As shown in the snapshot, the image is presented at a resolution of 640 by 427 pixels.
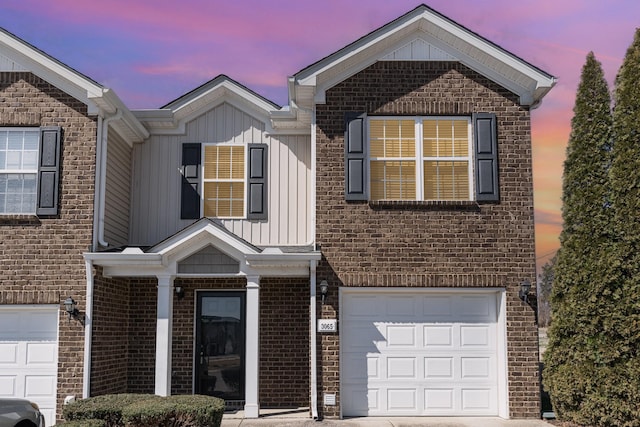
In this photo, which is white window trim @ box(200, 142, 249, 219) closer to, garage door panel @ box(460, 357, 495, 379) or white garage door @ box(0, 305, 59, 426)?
white garage door @ box(0, 305, 59, 426)

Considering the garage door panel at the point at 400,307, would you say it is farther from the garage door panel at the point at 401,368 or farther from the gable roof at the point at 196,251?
the gable roof at the point at 196,251

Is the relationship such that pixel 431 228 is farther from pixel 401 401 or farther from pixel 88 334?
pixel 88 334

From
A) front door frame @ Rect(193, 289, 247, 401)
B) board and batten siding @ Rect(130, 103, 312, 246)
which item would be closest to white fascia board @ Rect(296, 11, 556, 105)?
board and batten siding @ Rect(130, 103, 312, 246)

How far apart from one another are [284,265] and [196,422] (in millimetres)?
4117

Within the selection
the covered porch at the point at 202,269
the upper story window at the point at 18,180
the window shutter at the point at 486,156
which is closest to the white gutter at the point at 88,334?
the covered porch at the point at 202,269

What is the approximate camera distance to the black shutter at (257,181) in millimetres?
13391

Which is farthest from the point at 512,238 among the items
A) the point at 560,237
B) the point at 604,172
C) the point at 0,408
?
the point at 0,408

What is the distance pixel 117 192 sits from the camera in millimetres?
12867

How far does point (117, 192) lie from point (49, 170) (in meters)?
1.42

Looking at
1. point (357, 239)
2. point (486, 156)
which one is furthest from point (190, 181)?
point (486, 156)

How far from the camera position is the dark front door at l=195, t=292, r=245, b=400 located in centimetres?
1323

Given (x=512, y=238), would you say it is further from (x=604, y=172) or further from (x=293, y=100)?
(x=293, y=100)

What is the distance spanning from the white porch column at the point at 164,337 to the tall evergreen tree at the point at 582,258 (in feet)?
21.7

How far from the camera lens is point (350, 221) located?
1197 centimetres
